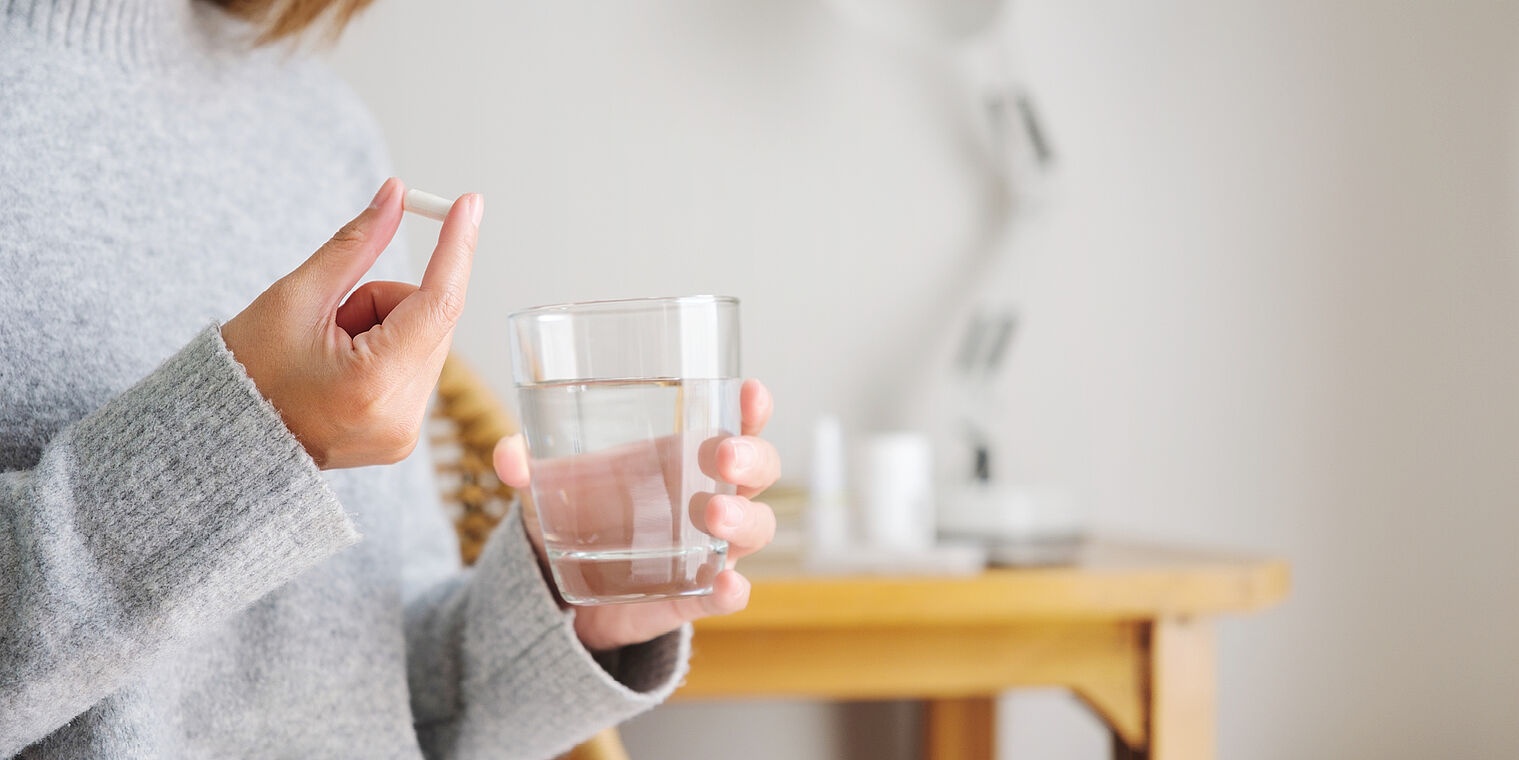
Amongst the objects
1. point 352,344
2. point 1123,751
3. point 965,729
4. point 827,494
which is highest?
point 352,344

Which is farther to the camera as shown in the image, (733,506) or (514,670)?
(514,670)

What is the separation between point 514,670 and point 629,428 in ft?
0.86

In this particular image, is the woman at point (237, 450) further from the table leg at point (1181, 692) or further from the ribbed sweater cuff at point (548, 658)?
the table leg at point (1181, 692)

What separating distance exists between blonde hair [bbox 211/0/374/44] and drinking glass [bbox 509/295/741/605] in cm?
34

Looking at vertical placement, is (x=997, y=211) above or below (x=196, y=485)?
above

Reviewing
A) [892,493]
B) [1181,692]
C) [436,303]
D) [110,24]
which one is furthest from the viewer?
[892,493]

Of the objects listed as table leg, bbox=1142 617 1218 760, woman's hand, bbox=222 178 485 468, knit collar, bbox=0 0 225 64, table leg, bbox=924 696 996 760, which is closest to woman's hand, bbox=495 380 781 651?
woman's hand, bbox=222 178 485 468

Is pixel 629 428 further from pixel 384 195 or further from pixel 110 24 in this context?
pixel 110 24

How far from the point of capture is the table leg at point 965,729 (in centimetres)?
133

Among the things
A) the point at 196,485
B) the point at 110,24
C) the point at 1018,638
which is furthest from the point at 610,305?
the point at 1018,638

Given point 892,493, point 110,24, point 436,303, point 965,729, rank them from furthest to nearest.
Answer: point 965,729 < point 892,493 < point 110,24 < point 436,303

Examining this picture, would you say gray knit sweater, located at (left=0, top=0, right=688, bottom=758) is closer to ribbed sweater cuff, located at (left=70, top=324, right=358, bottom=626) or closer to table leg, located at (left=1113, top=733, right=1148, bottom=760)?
ribbed sweater cuff, located at (left=70, top=324, right=358, bottom=626)

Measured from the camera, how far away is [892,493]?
1118 millimetres

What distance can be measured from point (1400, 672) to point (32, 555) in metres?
1.45
